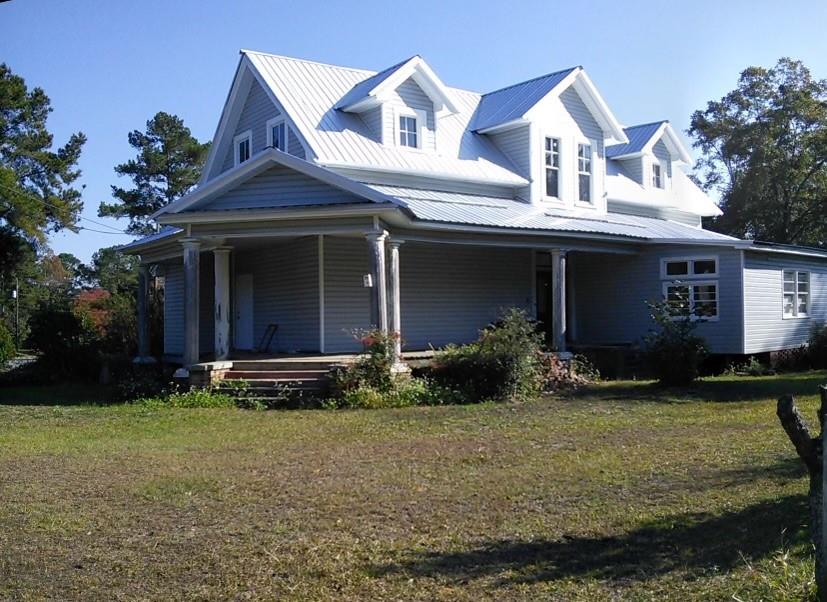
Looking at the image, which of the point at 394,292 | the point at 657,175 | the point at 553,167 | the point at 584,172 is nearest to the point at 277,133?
the point at 394,292

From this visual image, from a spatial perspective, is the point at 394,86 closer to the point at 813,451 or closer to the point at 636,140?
the point at 636,140

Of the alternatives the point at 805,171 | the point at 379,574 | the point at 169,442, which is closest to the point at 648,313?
the point at 169,442

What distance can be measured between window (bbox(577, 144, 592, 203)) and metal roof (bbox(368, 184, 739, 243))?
0.67 metres

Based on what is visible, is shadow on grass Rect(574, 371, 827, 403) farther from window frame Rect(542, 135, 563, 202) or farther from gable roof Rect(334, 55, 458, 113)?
gable roof Rect(334, 55, 458, 113)

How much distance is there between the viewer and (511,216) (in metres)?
19.3

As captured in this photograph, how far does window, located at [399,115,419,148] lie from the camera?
67.8 ft

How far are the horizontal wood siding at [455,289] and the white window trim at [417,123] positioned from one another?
102 inches

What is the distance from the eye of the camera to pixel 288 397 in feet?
49.8

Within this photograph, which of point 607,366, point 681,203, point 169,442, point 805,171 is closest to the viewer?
point 169,442

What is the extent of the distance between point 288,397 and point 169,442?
14.0 feet

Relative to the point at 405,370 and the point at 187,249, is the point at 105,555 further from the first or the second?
the point at 187,249

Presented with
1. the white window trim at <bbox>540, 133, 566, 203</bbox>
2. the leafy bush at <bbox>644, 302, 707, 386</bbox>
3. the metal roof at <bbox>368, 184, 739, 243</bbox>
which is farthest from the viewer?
the white window trim at <bbox>540, 133, 566, 203</bbox>

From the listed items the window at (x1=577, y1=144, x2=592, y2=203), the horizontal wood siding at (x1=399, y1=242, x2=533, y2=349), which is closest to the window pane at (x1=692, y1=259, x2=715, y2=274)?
the window at (x1=577, y1=144, x2=592, y2=203)

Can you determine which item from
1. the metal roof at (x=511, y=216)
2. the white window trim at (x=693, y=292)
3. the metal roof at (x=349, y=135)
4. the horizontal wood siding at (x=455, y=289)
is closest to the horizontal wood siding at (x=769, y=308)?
the white window trim at (x=693, y=292)
